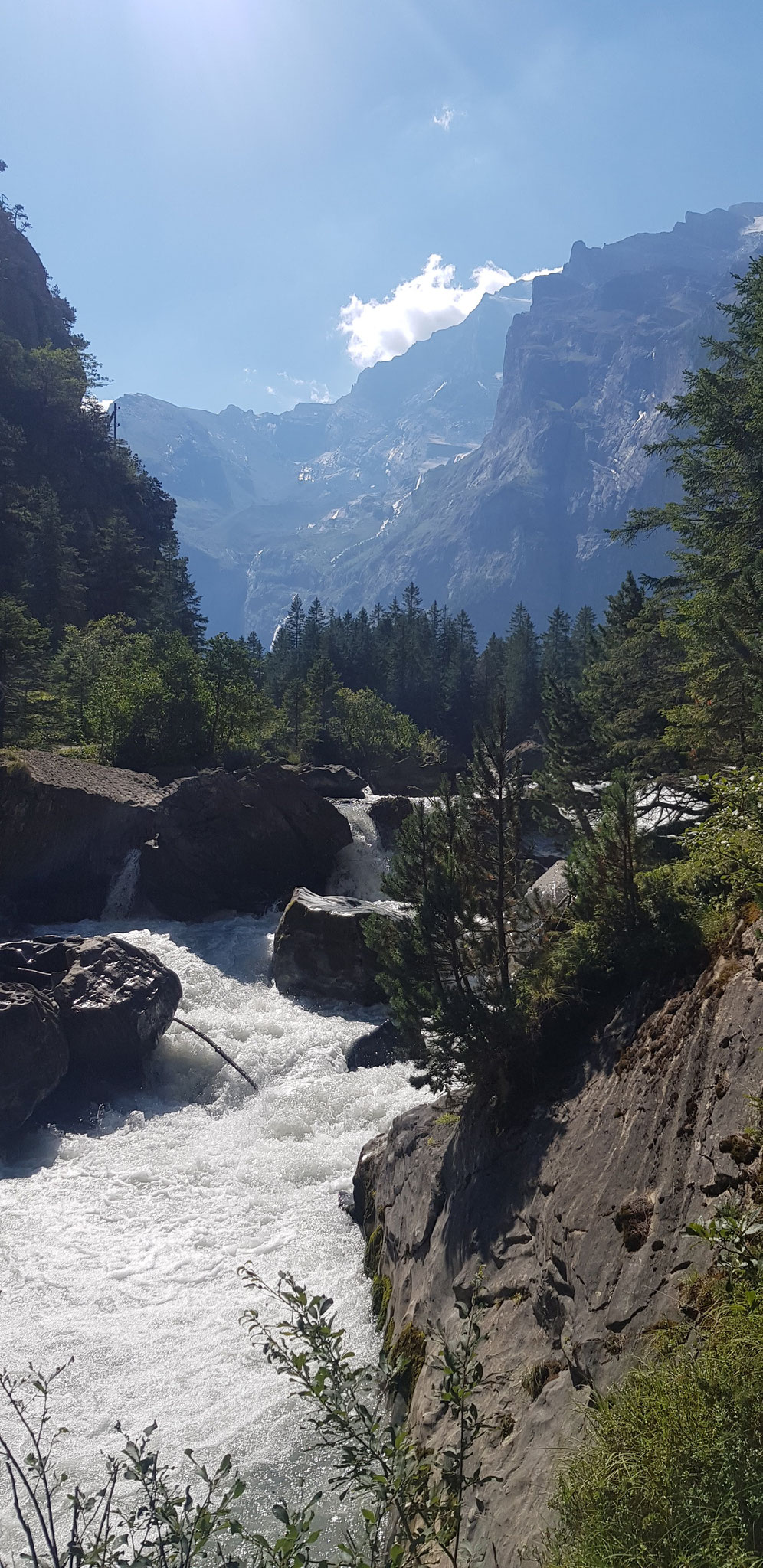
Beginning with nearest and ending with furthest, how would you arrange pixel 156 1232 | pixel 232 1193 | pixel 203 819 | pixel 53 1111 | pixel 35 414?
pixel 156 1232, pixel 232 1193, pixel 53 1111, pixel 203 819, pixel 35 414

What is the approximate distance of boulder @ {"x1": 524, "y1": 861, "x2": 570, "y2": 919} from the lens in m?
10.2

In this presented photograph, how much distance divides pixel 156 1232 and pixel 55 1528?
464 cm

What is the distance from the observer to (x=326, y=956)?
23.6 m

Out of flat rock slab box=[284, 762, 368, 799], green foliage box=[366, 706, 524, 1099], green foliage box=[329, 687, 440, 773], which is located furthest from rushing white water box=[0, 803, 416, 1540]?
green foliage box=[329, 687, 440, 773]

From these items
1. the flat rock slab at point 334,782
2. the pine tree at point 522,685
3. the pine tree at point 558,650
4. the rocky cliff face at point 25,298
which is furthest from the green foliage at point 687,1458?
the rocky cliff face at point 25,298

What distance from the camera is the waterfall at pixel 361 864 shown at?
32719 millimetres

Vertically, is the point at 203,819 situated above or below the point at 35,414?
below

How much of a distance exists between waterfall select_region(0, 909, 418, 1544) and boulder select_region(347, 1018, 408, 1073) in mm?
297

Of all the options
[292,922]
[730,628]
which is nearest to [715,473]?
[730,628]

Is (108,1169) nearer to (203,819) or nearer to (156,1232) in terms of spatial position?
(156,1232)

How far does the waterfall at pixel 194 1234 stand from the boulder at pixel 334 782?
20.6m

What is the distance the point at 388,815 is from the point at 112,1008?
64.6 feet

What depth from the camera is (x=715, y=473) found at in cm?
2095

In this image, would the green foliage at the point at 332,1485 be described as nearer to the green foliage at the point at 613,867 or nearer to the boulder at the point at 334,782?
the green foliage at the point at 613,867
